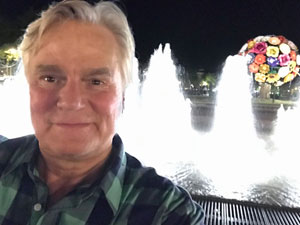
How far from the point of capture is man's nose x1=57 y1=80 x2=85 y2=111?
128 cm

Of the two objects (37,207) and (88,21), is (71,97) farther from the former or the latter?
(37,207)

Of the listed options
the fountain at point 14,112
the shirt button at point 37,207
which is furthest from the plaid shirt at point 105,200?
the fountain at point 14,112

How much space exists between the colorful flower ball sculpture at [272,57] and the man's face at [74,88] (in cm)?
2794

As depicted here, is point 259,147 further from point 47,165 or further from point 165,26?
point 165,26

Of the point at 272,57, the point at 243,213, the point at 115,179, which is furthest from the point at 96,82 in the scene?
the point at 272,57

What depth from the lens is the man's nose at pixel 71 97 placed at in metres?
1.28

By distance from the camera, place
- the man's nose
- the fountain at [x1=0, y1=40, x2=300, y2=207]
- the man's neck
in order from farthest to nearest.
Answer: the fountain at [x1=0, y1=40, x2=300, y2=207]
the man's neck
the man's nose

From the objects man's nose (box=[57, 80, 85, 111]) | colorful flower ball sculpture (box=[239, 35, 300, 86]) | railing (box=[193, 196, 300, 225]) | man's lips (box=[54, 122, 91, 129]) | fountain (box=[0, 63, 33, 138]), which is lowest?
railing (box=[193, 196, 300, 225])

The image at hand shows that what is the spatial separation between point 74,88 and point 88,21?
254 mm

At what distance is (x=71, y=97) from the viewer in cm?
128

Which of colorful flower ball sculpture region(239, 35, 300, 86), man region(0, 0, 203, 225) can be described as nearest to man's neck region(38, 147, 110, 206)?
man region(0, 0, 203, 225)

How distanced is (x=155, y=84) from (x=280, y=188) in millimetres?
13469

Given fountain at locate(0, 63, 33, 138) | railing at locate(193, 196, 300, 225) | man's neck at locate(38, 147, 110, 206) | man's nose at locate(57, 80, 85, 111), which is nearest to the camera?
man's nose at locate(57, 80, 85, 111)

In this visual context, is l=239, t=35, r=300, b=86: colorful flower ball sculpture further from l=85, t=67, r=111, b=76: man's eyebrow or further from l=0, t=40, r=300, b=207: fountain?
l=85, t=67, r=111, b=76: man's eyebrow
